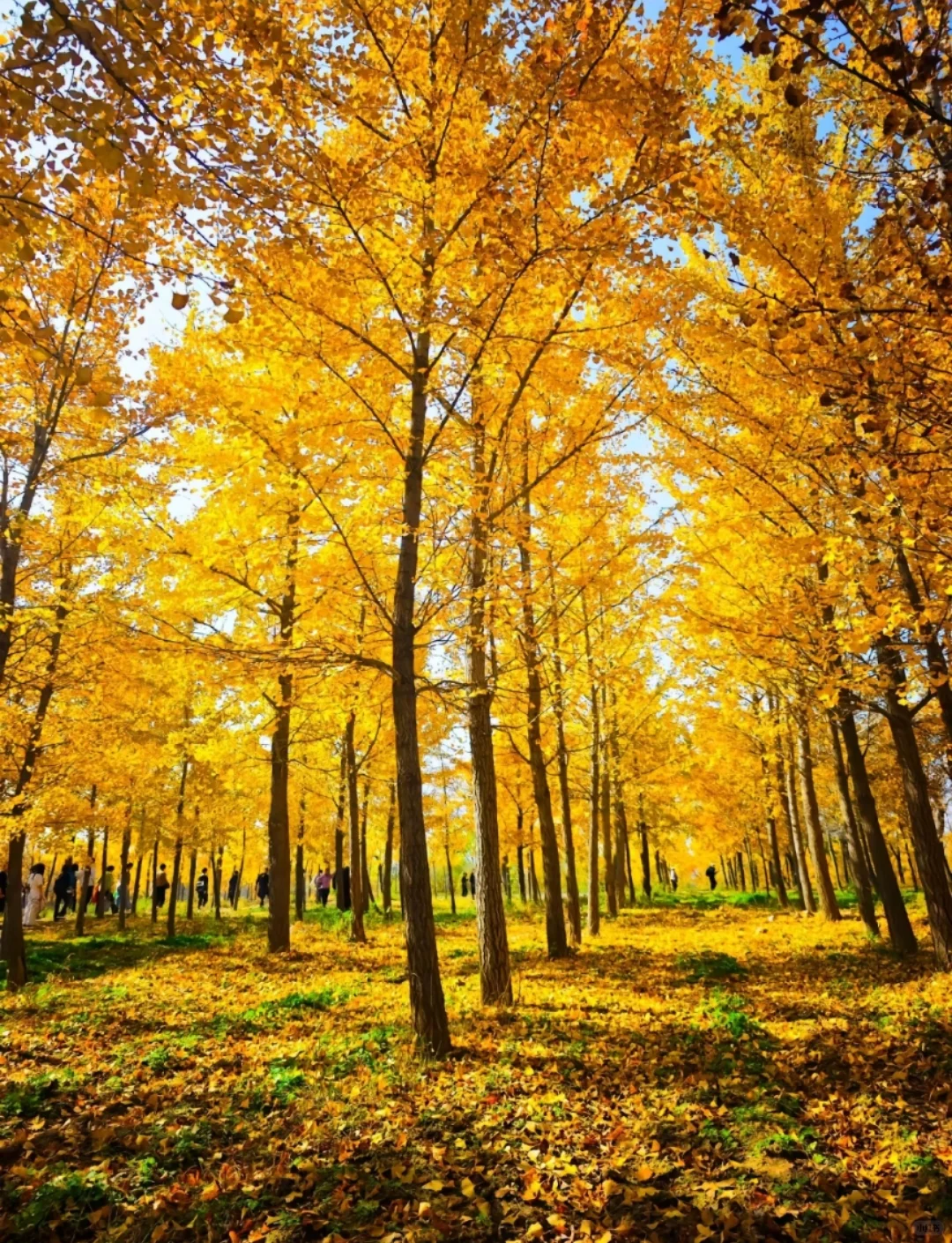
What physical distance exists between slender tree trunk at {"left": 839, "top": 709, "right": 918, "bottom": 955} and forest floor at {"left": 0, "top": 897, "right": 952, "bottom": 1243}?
87cm

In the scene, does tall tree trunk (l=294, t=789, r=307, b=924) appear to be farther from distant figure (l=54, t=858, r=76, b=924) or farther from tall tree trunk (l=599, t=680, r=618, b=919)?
tall tree trunk (l=599, t=680, r=618, b=919)

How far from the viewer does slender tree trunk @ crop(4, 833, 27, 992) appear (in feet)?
31.1

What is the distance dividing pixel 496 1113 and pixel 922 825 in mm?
5911

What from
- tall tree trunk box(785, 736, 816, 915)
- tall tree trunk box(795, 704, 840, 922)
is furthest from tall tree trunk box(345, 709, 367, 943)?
tall tree trunk box(785, 736, 816, 915)

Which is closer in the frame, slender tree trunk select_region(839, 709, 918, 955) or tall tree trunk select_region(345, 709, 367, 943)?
slender tree trunk select_region(839, 709, 918, 955)

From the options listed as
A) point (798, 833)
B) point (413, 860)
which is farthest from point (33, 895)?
point (798, 833)

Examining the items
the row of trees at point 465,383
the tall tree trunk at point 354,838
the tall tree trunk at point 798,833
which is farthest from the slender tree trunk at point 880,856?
the tall tree trunk at point 354,838

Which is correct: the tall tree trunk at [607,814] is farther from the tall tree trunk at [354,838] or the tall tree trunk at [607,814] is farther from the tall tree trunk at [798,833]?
the tall tree trunk at [354,838]

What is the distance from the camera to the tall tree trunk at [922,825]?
24.2ft

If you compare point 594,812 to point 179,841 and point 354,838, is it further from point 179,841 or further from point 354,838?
point 179,841

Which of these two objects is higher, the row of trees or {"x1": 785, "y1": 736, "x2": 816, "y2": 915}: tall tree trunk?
the row of trees

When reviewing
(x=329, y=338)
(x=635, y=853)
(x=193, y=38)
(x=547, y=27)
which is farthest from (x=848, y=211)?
(x=635, y=853)

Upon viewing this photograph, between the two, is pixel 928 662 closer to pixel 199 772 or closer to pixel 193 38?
pixel 193 38

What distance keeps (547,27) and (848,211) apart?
431cm
